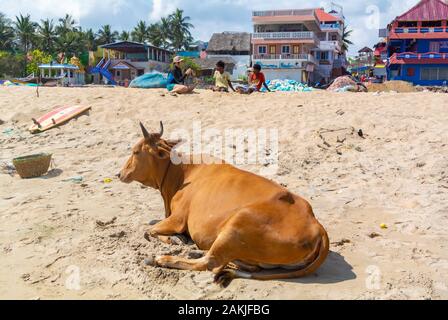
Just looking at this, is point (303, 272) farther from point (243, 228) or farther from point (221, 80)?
point (221, 80)

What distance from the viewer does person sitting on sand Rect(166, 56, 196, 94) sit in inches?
471

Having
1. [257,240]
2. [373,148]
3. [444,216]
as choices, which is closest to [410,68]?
[373,148]

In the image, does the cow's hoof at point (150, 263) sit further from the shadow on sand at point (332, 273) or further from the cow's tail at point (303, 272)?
the shadow on sand at point (332, 273)

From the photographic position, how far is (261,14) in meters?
45.4

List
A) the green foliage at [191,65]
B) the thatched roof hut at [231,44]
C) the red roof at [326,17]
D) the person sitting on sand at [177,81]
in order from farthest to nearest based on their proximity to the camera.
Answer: the red roof at [326,17] → the thatched roof hut at [231,44] → the green foliage at [191,65] → the person sitting on sand at [177,81]

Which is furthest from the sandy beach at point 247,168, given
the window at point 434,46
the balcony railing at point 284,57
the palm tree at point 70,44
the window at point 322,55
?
the palm tree at point 70,44

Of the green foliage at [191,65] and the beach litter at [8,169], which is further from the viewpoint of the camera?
the green foliage at [191,65]

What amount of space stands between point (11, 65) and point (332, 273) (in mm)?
54573

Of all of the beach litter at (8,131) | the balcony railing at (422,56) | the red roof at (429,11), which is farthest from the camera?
the red roof at (429,11)

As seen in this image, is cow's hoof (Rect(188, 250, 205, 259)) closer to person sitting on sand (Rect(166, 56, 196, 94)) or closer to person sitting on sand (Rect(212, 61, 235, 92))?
person sitting on sand (Rect(166, 56, 196, 94))

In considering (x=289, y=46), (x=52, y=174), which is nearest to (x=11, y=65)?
(x=289, y=46)

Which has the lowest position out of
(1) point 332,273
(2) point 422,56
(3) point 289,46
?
(1) point 332,273

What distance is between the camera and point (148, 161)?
194 inches

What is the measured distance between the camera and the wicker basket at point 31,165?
7141 millimetres
